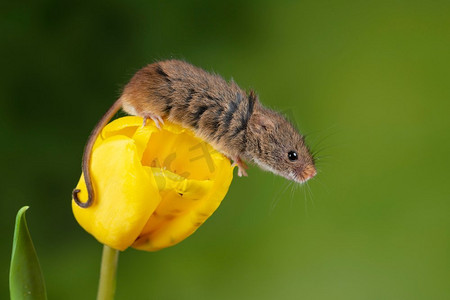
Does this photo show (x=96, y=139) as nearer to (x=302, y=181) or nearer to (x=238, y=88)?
(x=238, y=88)

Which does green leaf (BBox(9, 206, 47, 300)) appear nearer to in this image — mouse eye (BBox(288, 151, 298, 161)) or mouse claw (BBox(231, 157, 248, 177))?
mouse claw (BBox(231, 157, 248, 177))

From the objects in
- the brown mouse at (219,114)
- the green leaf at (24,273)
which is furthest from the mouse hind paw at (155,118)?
the green leaf at (24,273)

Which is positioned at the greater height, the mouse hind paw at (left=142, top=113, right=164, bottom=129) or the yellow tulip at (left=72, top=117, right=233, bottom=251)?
the mouse hind paw at (left=142, top=113, right=164, bottom=129)

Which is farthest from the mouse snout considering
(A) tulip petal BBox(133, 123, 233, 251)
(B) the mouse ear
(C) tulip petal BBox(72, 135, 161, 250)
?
(C) tulip petal BBox(72, 135, 161, 250)

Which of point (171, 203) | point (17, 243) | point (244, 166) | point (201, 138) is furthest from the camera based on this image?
point (244, 166)

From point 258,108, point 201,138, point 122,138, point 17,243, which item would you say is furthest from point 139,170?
point 258,108

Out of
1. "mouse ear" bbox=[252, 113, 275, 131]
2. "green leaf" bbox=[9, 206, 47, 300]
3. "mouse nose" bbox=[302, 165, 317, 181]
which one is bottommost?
"green leaf" bbox=[9, 206, 47, 300]

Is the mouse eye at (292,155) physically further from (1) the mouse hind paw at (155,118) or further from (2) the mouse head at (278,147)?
(1) the mouse hind paw at (155,118)

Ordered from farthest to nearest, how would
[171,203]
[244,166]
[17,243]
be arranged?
[244,166] < [171,203] < [17,243]
